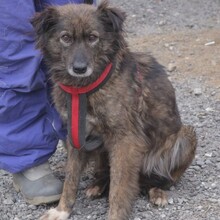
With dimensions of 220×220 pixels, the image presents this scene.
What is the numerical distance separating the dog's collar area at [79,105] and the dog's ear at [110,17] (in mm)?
259

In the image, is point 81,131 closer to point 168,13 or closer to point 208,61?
point 208,61

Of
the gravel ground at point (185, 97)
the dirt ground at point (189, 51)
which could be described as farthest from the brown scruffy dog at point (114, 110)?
the dirt ground at point (189, 51)

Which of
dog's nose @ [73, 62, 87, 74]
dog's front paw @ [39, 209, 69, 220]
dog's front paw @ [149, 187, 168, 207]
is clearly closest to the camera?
dog's nose @ [73, 62, 87, 74]

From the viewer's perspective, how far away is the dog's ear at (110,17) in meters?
3.69

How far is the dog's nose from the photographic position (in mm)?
3609

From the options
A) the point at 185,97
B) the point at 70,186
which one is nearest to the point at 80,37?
the point at 70,186

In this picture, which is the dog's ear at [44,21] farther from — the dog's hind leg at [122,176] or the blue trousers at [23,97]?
the dog's hind leg at [122,176]

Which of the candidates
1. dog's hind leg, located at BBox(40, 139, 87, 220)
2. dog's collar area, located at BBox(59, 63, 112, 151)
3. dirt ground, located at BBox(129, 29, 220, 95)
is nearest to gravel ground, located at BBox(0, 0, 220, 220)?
dirt ground, located at BBox(129, 29, 220, 95)

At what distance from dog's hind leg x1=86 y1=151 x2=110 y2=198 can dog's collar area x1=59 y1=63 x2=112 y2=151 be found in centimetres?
37

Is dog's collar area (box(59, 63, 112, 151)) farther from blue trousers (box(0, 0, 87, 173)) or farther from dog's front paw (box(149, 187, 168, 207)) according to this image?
dog's front paw (box(149, 187, 168, 207))

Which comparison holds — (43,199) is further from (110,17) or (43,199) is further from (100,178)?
(110,17)

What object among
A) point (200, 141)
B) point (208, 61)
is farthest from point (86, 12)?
point (208, 61)

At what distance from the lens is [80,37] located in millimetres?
3650

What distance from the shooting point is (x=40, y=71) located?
13.7 feet
